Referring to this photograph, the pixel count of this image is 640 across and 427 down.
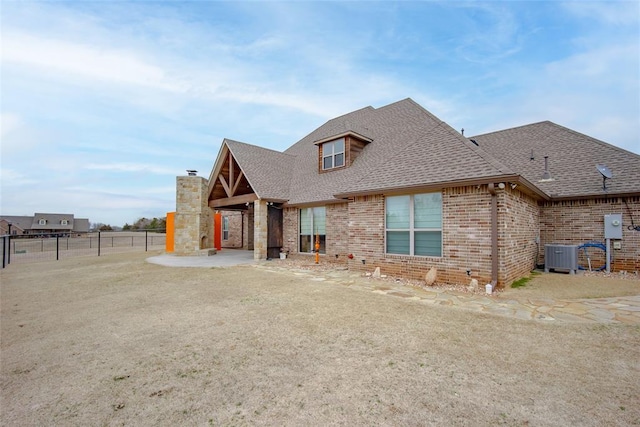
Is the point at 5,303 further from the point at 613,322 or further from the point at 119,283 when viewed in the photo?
the point at 613,322

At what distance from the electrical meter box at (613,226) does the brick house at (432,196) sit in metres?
0.22

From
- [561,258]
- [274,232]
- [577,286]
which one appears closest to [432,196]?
[577,286]

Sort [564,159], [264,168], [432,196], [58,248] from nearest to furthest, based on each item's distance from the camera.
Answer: [432,196] → [564,159] → [264,168] → [58,248]

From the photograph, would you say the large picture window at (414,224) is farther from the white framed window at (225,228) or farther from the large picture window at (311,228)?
the white framed window at (225,228)

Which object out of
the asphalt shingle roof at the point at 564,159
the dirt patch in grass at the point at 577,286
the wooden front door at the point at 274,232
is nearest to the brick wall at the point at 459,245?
the dirt patch in grass at the point at 577,286

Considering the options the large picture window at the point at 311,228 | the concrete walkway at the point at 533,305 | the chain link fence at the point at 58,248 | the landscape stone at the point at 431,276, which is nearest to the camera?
the concrete walkway at the point at 533,305

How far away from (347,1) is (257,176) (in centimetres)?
873

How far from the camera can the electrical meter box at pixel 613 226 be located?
9.50 metres

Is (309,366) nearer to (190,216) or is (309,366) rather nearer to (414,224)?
(414,224)

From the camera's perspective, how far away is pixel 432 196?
328 inches

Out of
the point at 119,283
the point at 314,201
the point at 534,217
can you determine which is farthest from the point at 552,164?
the point at 119,283

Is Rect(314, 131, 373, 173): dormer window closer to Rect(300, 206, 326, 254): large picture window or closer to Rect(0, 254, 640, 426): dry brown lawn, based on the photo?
Rect(300, 206, 326, 254): large picture window

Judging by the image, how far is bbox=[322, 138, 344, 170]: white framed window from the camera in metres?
14.2

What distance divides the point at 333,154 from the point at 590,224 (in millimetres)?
10940
